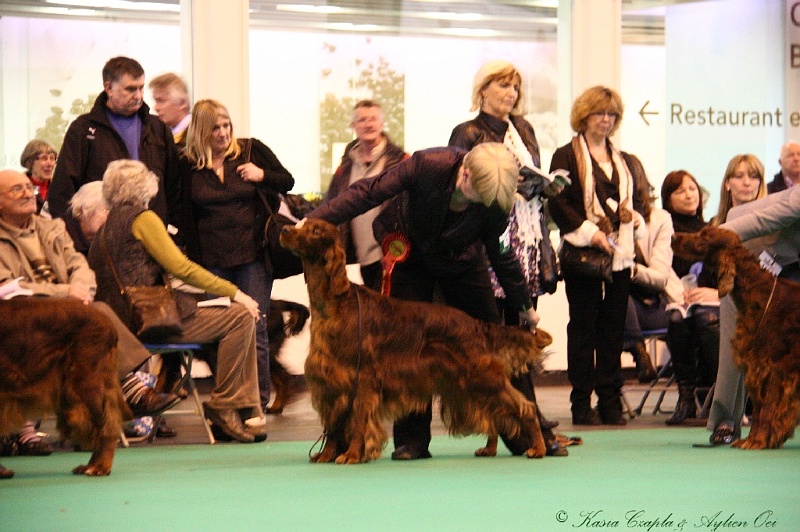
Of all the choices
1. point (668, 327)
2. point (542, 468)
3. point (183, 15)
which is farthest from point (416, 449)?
point (183, 15)

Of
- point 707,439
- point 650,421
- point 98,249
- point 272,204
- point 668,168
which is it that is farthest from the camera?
point 668,168

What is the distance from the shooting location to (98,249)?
5805 mm

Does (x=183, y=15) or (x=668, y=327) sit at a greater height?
(x=183, y=15)

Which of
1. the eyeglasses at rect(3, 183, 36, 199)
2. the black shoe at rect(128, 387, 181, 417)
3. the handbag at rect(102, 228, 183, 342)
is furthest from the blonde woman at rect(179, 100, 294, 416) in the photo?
the eyeglasses at rect(3, 183, 36, 199)

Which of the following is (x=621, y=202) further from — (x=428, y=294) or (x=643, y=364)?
(x=643, y=364)

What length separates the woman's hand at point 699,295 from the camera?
6.92 metres

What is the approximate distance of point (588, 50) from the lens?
10.1 metres

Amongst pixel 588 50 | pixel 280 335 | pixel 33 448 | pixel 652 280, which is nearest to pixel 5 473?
pixel 33 448

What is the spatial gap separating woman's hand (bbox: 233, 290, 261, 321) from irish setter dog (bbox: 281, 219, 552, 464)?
1.04m

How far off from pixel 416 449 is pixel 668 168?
5.78 metres

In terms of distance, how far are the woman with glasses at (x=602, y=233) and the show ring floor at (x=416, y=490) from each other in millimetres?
852

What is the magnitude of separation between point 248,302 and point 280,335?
1.65 metres

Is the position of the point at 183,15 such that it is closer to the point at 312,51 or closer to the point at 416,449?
the point at 312,51

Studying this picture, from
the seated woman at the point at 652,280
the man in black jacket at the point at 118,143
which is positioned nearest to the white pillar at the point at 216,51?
the man in black jacket at the point at 118,143
